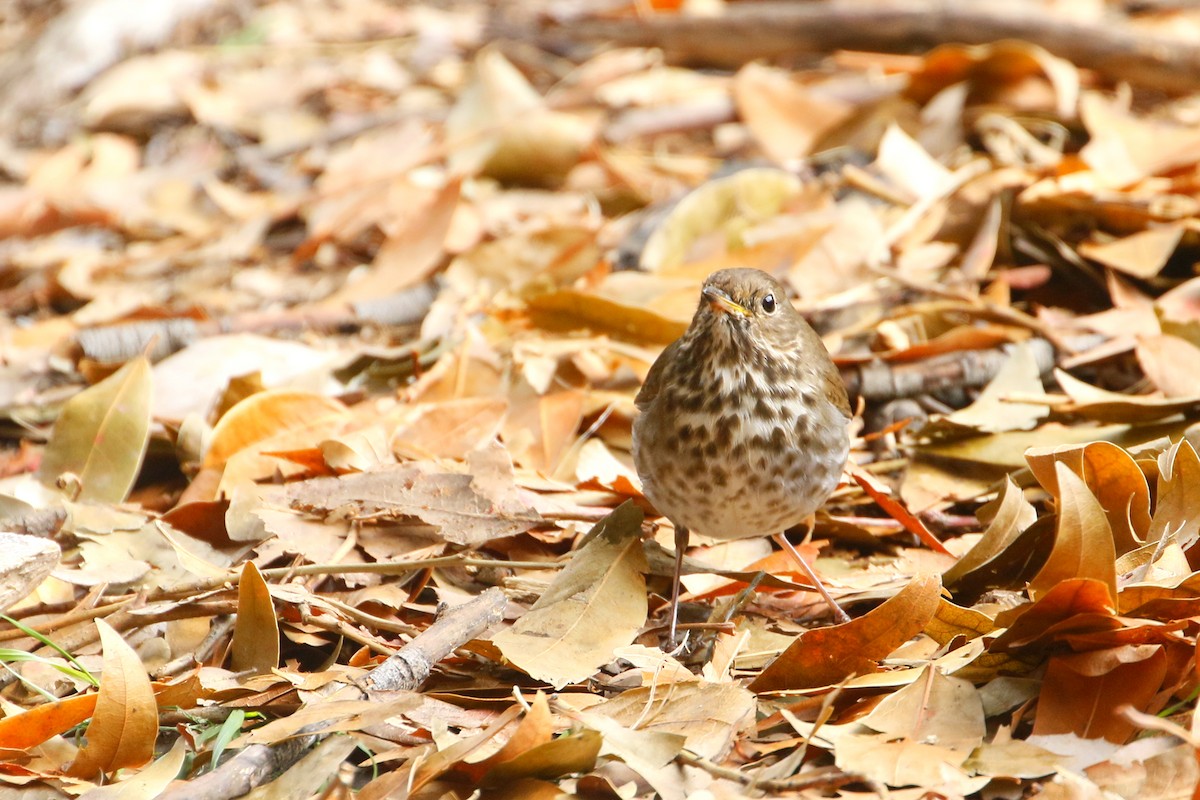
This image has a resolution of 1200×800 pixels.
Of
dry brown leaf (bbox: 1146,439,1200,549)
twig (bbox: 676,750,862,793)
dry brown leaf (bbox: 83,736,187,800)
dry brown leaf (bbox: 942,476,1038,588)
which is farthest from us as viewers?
dry brown leaf (bbox: 942,476,1038,588)

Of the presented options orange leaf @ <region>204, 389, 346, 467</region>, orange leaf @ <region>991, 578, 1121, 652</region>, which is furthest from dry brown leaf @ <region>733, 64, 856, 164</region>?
orange leaf @ <region>991, 578, 1121, 652</region>

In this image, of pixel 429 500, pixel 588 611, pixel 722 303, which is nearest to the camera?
pixel 588 611

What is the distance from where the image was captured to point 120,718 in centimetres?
296

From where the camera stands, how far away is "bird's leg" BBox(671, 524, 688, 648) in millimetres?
3525

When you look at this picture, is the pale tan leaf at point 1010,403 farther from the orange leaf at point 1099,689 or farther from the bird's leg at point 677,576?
the orange leaf at point 1099,689

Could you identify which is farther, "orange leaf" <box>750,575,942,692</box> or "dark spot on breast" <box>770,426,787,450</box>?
"dark spot on breast" <box>770,426,787,450</box>

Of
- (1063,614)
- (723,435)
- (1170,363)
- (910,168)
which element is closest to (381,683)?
(723,435)

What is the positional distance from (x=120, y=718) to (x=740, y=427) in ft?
5.60

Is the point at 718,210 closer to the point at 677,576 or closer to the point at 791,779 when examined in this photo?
the point at 677,576

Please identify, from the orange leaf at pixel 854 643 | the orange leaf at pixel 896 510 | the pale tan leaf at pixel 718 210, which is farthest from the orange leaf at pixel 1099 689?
the pale tan leaf at pixel 718 210

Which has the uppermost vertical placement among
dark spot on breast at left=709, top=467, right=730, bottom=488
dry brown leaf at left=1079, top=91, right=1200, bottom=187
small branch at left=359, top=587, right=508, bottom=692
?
dry brown leaf at left=1079, top=91, right=1200, bottom=187

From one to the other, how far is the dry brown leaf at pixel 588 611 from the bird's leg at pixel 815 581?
0.45 meters

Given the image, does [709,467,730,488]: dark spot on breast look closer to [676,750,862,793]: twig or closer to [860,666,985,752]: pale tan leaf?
[860,666,985,752]: pale tan leaf

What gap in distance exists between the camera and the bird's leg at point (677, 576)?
3.53m
